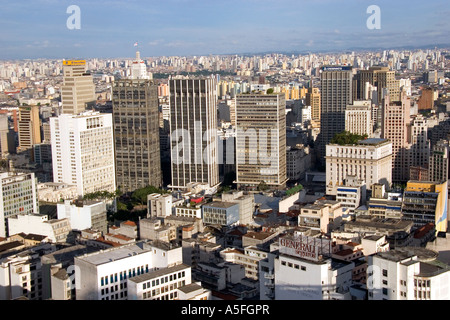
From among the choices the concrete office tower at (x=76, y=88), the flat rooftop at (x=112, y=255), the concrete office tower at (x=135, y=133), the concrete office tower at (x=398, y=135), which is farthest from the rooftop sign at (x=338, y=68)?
the flat rooftop at (x=112, y=255)

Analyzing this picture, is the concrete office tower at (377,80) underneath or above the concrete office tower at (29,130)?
above

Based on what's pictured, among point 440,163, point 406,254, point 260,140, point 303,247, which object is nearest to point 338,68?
point 260,140

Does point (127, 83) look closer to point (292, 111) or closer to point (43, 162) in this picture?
point (43, 162)

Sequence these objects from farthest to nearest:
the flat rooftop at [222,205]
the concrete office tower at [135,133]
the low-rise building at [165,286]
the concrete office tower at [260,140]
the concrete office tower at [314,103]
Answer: the concrete office tower at [314,103] → the concrete office tower at [260,140] → the concrete office tower at [135,133] → the flat rooftop at [222,205] → the low-rise building at [165,286]

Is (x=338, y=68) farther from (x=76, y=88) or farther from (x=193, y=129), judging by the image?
(x=76, y=88)

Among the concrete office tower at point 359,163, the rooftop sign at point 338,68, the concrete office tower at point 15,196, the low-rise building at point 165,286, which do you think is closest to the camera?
the low-rise building at point 165,286

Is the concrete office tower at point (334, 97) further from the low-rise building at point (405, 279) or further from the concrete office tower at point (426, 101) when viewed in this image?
the low-rise building at point (405, 279)
